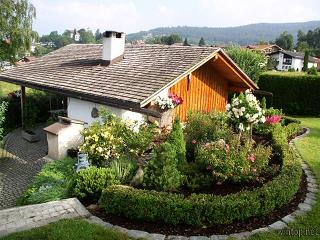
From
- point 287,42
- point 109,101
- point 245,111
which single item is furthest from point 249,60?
point 287,42

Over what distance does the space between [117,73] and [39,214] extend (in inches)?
332

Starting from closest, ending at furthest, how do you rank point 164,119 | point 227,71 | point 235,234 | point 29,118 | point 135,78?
point 235,234, point 164,119, point 135,78, point 227,71, point 29,118

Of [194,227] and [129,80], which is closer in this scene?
[194,227]

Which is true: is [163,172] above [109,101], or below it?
below

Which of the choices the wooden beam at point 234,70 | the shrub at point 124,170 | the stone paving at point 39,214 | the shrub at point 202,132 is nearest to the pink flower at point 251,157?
the shrub at point 202,132

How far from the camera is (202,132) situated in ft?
40.5

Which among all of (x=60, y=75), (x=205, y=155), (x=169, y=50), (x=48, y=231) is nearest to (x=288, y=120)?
(x=169, y=50)

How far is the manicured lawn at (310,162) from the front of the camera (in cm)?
747

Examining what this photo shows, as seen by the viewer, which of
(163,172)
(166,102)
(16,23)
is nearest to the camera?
(163,172)

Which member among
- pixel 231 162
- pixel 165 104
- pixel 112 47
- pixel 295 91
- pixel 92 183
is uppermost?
pixel 112 47

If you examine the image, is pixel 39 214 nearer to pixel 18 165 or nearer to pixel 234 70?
pixel 18 165

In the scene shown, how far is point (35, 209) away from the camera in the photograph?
8758 millimetres

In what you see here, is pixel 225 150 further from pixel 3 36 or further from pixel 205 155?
pixel 3 36

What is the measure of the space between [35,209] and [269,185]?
586 cm
